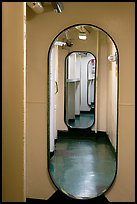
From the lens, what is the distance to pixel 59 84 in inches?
128

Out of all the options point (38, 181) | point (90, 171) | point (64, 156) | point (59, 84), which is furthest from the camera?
point (59, 84)

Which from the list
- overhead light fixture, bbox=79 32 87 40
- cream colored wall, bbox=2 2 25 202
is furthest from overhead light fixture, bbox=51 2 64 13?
cream colored wall, bbox=2 2 25 202

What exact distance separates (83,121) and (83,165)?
74cm

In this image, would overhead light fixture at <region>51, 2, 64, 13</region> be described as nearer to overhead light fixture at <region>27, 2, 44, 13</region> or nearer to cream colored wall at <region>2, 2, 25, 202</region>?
overhead light fixture at <region>27, 2, 44, 13</region>

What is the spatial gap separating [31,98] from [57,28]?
26.0 inches

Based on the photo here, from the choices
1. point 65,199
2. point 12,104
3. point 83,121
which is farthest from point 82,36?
point 12,104

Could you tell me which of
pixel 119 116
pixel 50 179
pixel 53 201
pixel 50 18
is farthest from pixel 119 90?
pixel 53 201

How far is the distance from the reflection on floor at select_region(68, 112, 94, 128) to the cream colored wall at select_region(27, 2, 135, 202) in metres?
0.96

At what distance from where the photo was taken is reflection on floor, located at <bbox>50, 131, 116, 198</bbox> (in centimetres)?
233

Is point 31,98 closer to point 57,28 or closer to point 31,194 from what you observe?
point 57,28

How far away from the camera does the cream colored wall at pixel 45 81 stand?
6.76ft

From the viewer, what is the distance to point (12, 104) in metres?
0.93

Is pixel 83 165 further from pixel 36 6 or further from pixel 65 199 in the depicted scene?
pixel 36 6

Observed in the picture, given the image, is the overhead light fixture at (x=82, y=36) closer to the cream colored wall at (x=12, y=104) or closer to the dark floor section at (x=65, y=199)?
the dark floor section at (x=65, y=199)
